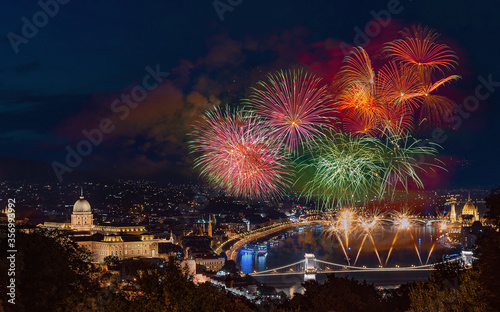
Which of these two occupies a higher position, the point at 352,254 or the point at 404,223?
the point at 404,223

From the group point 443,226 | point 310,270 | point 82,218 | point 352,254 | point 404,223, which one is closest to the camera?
point 310,270

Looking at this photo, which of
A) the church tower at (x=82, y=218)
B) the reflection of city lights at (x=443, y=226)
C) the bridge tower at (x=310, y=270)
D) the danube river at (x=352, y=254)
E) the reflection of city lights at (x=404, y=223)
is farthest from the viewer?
the reflection of city lights at (x=443, y=226)

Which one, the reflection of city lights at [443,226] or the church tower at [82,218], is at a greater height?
the church tower at [82,218]

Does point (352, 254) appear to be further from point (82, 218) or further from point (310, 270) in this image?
point (82, 218)

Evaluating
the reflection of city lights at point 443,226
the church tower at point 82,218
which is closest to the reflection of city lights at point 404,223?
the reflection of city lights at point 443,226

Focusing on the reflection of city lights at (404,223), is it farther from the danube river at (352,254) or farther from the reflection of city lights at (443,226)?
the reflection of city lights at (443,226)

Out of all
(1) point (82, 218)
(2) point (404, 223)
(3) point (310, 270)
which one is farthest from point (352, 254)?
(2) point (404, 223)

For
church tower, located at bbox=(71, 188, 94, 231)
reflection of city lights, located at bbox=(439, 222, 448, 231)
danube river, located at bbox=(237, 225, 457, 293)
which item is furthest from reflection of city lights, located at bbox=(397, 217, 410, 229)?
church tower, located at bbox=(71, 188, 94, 231)

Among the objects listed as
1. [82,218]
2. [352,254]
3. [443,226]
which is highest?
[82,218]

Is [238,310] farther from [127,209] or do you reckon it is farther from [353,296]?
[127,209]
